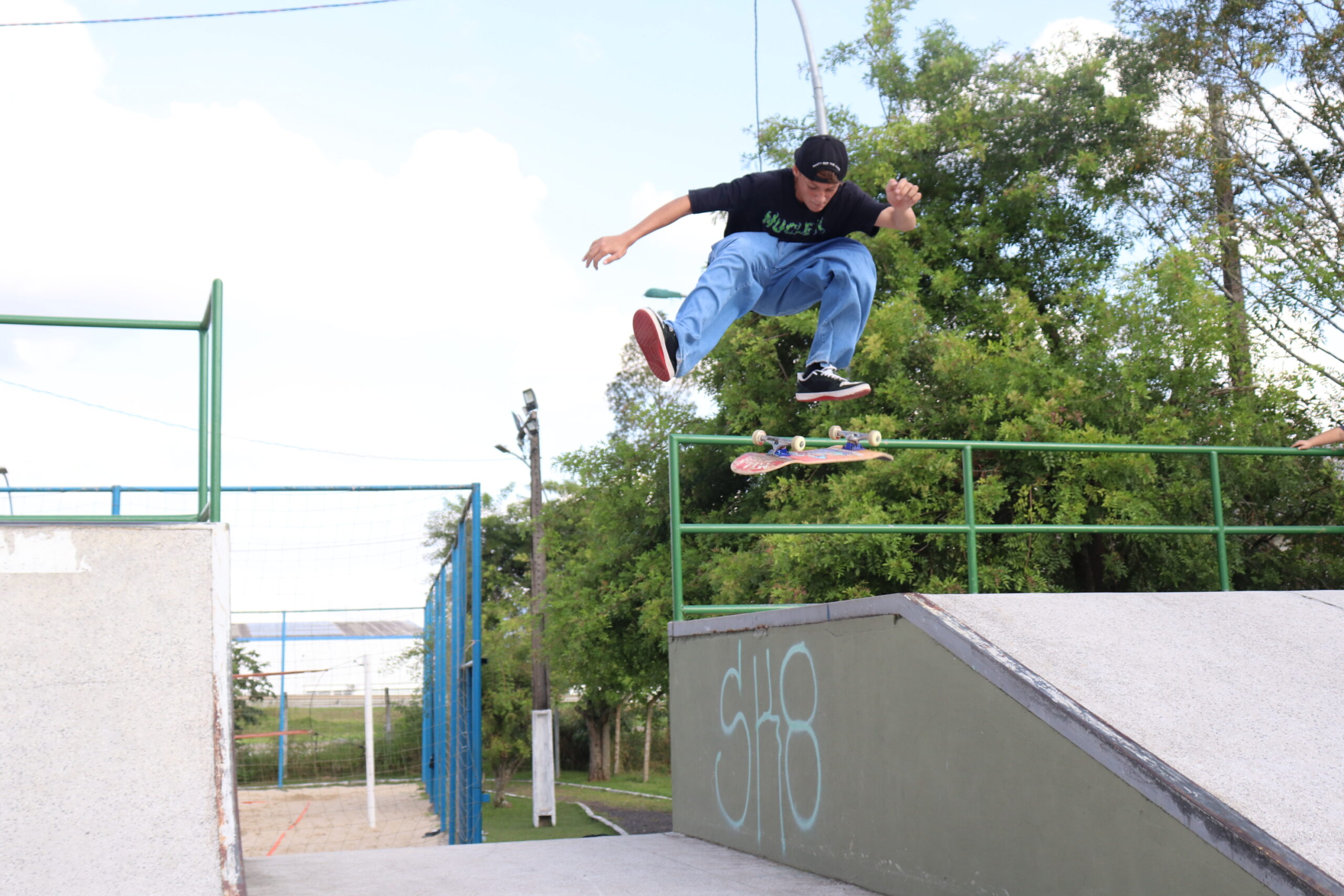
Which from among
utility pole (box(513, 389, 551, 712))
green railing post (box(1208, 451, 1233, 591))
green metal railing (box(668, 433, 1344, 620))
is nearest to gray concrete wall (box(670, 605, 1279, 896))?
green metal railing (box(668, 433, 1344, 620))

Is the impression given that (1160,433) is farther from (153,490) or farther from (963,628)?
(153,490)

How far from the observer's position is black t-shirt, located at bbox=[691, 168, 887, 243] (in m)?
4.55

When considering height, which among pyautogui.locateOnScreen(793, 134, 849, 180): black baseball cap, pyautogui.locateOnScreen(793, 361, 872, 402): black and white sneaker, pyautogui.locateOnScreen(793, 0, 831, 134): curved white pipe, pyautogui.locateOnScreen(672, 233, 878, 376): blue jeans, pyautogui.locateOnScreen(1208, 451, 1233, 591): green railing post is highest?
pyautogui.locateOnScreen(793, 0, 831, 134): curved white pipe

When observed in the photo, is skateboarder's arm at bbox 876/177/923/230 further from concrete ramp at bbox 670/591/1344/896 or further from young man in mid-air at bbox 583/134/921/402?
concrete ramp at bbox 670/591/1344/896

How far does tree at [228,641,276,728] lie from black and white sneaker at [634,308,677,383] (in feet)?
55.8

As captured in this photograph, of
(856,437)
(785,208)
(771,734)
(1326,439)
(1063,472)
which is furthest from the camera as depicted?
(1063,472)

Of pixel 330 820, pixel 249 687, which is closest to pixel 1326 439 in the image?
pixel 330 820

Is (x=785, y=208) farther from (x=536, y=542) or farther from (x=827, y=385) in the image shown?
(x=536, y=542)

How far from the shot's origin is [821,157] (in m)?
4.31

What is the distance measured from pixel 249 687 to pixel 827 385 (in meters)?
18.1

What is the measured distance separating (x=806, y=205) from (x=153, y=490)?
9144 mm

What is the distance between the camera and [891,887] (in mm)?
3734

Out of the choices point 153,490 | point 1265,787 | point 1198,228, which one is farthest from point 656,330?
point 1198,228

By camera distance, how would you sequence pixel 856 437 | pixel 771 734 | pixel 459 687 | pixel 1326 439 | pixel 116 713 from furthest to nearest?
pixel 459 687, pixel 1326 439, pixel 856 437, pixel 771 734, pixel 116 713
